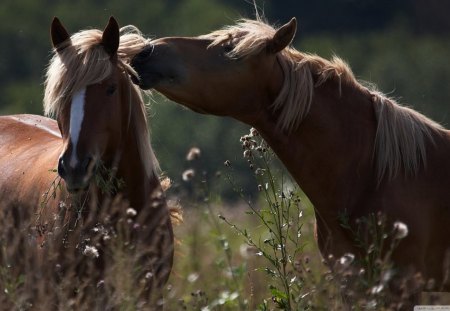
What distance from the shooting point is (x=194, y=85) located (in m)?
6.20

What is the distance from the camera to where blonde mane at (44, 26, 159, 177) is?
250 inches

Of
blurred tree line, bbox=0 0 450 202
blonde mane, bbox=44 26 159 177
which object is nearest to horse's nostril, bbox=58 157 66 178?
blonde mane, bbox=44 26 159 177

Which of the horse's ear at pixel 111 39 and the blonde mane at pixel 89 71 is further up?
the horse's ear at pixel 111 39

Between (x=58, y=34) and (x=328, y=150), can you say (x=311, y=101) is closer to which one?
(x=328, y=150)

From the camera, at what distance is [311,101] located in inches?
249

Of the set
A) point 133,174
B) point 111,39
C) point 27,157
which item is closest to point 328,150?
point 133,174

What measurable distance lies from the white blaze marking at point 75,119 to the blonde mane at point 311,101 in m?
0.80

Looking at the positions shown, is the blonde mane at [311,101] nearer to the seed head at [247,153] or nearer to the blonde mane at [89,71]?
the seed head at [247,153]

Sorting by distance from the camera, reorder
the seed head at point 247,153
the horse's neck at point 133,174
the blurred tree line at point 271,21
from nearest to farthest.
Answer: the seed head at point 247,153
the horse's neck at point 133,174
the blurred tree line at point 271,21

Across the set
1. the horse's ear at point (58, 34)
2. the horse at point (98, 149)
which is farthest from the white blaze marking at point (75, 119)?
the horse's ear at point (58, 34)

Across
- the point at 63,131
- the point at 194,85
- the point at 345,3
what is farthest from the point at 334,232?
the point at 345,3

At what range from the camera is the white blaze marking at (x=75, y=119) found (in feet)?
20.0

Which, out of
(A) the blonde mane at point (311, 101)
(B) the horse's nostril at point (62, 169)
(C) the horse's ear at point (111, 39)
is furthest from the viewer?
(C) the horse's ear at point (111, 39)

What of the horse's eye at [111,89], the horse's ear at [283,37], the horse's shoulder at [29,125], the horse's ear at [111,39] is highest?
the horse's ear at [111,39]
